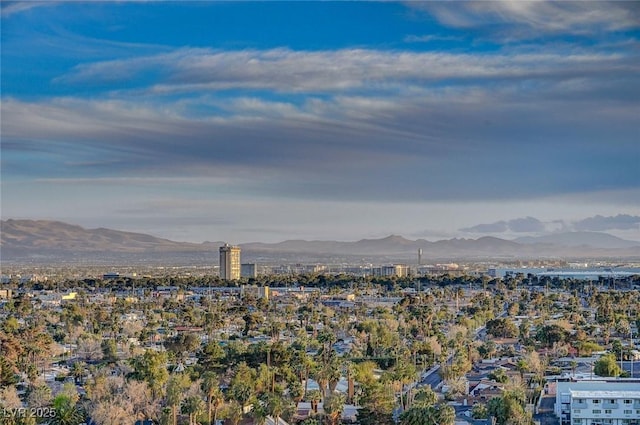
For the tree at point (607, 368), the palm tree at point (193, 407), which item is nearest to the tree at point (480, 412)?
the palm tree at point (193, 407)

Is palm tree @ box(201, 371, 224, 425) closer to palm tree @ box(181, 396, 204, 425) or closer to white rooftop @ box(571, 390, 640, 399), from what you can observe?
palm tree @ box(181, 396, 204, 425)

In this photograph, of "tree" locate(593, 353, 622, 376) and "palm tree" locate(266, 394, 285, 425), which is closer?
"palm tree" locate(266, 394, 285, 425)

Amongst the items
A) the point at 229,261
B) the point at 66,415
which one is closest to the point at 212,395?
the point at 66,415

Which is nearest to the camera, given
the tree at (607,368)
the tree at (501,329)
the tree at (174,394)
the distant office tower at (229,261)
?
the tree at (174,394)

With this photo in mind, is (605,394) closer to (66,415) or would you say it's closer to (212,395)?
(212,395)

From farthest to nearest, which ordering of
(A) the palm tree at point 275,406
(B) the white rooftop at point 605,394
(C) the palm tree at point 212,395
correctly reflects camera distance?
(B) the white rooftop at point 605,394
(C) the palm tree at point 212,395
(A) the palm tree at point 275,406

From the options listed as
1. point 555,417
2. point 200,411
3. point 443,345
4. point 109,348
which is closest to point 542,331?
point 443,345

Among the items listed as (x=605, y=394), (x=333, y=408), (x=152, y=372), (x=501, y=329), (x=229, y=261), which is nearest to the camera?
(x=333, y=408)

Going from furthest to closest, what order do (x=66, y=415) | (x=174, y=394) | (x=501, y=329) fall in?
(x=501, y=329), (x=174, y=394), (x=66, y=415)

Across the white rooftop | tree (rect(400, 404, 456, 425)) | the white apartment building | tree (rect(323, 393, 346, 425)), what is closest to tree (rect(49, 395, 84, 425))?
tree (rect(323, 393, 346, 425))

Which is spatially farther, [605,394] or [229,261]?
[229,261]

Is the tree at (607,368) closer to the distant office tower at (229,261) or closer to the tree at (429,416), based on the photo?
the tree at (429,416)

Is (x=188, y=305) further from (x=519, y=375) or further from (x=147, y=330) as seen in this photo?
(x=519, y=375)
